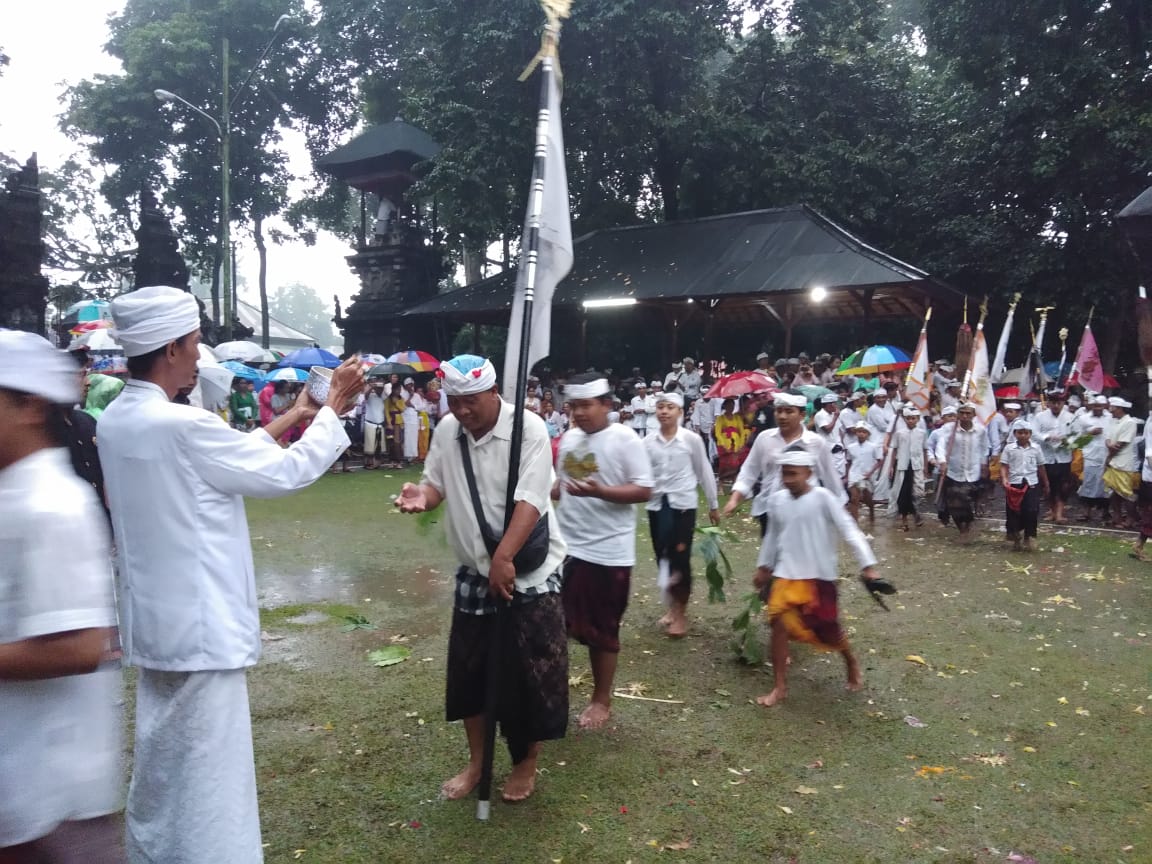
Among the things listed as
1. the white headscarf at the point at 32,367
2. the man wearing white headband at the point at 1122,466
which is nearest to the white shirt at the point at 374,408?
the man wearing white headband at the point at 1122,466

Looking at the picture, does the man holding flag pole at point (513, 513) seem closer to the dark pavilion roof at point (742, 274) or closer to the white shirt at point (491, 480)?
the white shirt at point (491, 480)

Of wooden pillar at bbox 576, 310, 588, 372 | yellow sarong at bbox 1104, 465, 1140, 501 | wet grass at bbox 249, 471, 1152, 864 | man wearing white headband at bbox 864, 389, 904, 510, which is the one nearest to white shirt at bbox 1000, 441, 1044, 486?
man wearing white headband at bbox 864, 389, 904, 510

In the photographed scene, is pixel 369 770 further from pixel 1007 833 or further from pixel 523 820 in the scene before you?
pixel 1007 833

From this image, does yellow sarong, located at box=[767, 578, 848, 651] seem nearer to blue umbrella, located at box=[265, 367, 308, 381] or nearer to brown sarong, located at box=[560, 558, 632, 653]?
brown sarong, located at box=[560, 558, 632, 653]

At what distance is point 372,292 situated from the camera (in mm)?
27594

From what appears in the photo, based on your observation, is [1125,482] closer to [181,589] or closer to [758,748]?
[758,748]

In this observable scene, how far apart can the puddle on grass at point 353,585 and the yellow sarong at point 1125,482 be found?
29.9ft

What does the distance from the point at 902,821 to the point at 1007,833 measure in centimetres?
42

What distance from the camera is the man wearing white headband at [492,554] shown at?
3.43 meters

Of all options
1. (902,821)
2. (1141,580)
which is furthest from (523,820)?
(1141,580)

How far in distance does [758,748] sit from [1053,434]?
10.3 m

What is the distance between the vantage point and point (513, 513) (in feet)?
10.9

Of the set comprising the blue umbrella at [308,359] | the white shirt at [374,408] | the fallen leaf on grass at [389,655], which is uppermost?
the blue umbrella at [308,359]

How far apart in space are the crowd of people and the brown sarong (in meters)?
0.01
